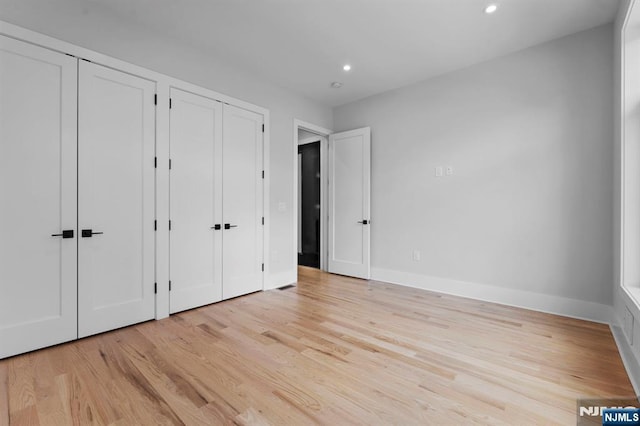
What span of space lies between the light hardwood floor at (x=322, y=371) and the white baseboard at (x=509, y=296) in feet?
0.49

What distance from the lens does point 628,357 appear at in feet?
6.68

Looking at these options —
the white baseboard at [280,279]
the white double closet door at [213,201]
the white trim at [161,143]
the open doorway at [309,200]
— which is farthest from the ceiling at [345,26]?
the white baseboard at [280,279]

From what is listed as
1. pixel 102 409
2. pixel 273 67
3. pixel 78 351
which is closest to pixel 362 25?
pixel 273 67

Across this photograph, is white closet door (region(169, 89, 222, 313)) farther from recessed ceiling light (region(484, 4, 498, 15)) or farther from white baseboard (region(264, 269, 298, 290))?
recessed ceiling light (region(484, 4, 498, 15))

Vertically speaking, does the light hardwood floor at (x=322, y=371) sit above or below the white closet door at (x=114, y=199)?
below

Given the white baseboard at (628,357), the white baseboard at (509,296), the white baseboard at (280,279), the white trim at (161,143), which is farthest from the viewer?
the white baseboard at (280,279)

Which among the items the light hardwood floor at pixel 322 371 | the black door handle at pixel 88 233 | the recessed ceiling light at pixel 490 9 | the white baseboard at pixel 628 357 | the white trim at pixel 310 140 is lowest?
the light hardwood floor at pixel 322 371

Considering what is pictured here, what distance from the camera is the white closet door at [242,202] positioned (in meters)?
3.46

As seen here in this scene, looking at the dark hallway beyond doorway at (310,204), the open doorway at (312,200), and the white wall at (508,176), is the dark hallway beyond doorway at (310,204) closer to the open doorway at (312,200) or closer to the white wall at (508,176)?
the open doorway at (312,200)

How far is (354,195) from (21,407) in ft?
13.1

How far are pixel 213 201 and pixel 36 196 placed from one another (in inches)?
57.2

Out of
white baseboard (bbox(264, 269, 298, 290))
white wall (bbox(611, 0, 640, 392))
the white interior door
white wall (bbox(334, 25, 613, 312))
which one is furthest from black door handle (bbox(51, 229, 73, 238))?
white wall (bbox(611, 0, 640, 392))

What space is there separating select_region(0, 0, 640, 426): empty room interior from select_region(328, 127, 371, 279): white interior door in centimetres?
35

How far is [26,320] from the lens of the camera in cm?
216
